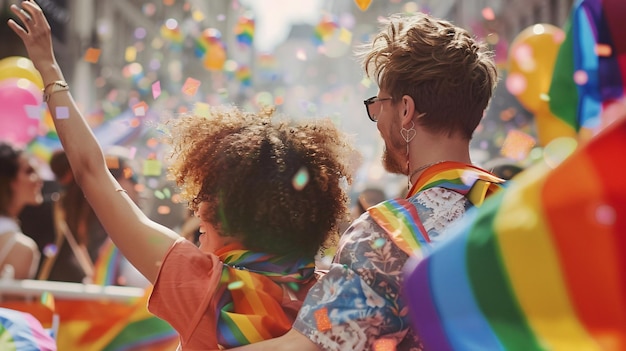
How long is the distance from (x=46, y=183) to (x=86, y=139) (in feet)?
11.9

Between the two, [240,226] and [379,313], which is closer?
[379,313]

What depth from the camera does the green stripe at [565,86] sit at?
2885mm

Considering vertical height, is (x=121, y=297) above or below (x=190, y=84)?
below

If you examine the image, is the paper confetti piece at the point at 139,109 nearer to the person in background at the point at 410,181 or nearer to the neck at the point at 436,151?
the person in background at the point at 410,181

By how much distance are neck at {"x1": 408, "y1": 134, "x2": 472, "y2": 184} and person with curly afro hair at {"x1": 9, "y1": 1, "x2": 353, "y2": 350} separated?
22cm

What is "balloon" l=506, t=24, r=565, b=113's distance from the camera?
4484 mm

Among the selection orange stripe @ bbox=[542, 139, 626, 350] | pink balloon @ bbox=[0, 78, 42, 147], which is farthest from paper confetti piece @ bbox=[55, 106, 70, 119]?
pink balloon @ bbox=[0, 78, 42, 147]

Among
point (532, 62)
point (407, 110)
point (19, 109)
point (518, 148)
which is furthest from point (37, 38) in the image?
point (19, 109)

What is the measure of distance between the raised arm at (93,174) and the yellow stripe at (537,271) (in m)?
0.88

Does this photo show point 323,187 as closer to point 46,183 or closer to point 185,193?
point 185,193

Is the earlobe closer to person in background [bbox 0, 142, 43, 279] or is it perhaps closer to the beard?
the beard

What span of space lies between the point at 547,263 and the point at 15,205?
3.56 metres


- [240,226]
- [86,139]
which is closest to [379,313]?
[240,226]

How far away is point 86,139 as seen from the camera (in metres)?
1.83
